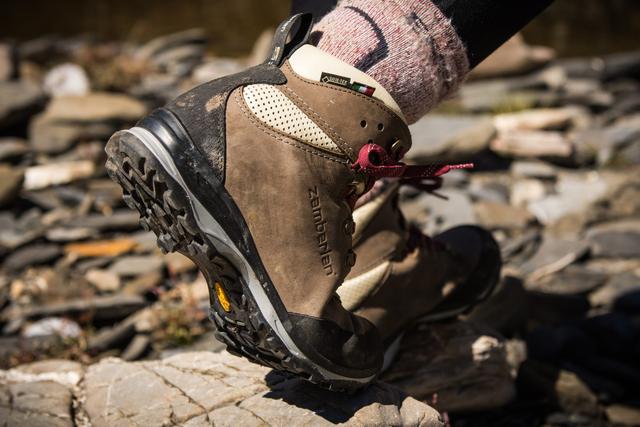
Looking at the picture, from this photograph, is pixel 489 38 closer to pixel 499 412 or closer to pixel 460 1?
Result: pixel 460 1

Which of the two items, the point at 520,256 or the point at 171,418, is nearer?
the point at 171,418

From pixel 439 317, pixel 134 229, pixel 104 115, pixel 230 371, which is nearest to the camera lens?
pixel 230 371

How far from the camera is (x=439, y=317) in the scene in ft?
8.76

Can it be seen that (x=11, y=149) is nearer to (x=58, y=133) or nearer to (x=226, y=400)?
(x=58, y=133)

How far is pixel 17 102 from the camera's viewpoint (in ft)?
17.9

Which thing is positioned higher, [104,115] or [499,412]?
[104,115]

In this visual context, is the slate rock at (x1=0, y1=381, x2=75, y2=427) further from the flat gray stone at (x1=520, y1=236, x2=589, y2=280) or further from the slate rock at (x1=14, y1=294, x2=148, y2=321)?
the flat gray stone at (x1=520, y1=236, x2=589, y2=280)

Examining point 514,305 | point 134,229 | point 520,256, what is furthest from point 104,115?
point 514,305

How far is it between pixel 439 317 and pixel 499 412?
0.40m

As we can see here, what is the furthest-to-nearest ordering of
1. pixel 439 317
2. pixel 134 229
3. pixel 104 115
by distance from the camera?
pixel 104 115 → pixel 134 229 → pixel 439 317

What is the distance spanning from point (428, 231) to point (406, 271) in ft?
5.71

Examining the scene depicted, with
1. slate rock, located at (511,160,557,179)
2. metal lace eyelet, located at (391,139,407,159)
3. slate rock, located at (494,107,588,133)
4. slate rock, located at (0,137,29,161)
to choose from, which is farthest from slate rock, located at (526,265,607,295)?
slate rock, located at (0,137,29,161)

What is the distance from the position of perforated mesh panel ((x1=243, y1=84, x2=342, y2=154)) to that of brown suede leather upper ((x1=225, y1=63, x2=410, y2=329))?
14 millimetres

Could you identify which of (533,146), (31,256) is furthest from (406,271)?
(533,146)
